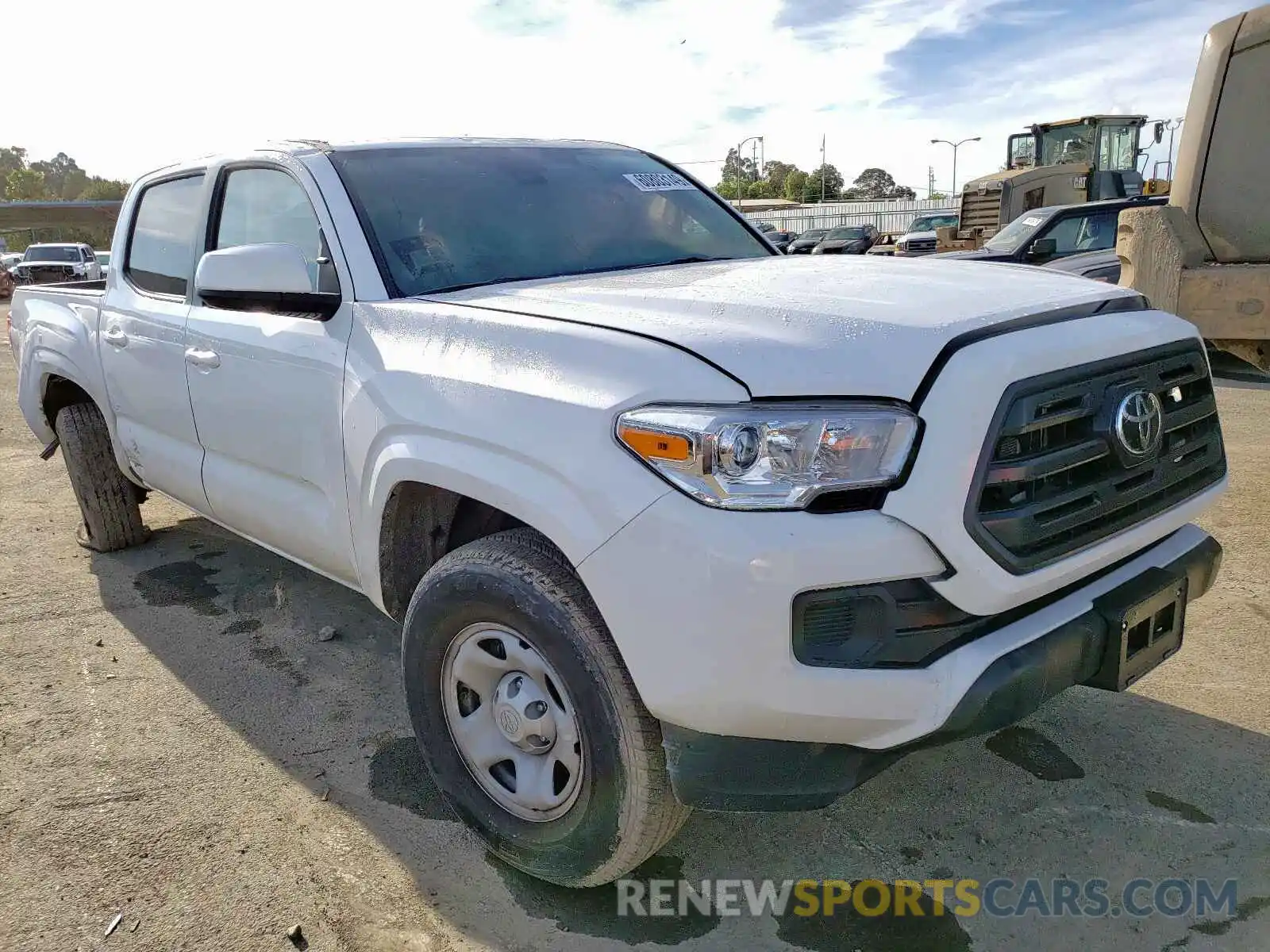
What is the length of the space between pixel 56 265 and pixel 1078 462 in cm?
3194

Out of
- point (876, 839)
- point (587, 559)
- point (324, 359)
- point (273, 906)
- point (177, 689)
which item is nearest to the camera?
point (587, 559)

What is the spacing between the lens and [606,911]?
2.33 metres

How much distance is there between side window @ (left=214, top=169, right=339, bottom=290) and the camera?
120 inches

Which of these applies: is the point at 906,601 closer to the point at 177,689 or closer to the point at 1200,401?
the point at 1200,401

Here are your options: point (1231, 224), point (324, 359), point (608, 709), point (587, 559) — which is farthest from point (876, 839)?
point (1231, 224)

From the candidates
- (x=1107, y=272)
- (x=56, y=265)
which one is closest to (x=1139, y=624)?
(x=1107, y=272)

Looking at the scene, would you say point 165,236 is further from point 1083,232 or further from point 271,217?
point 1083,232

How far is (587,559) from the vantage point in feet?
6.45

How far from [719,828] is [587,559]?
1.07 meters

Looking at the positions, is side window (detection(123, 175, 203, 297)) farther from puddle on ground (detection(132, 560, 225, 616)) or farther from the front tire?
the front tire

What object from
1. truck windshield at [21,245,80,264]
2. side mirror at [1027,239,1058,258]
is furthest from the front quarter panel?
truck windshield at [21,245,80,264]

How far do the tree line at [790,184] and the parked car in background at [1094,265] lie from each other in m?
67.4

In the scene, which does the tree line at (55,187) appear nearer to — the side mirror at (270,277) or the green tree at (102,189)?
the green tree at (102,189)

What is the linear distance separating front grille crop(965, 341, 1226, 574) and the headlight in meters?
0.19
